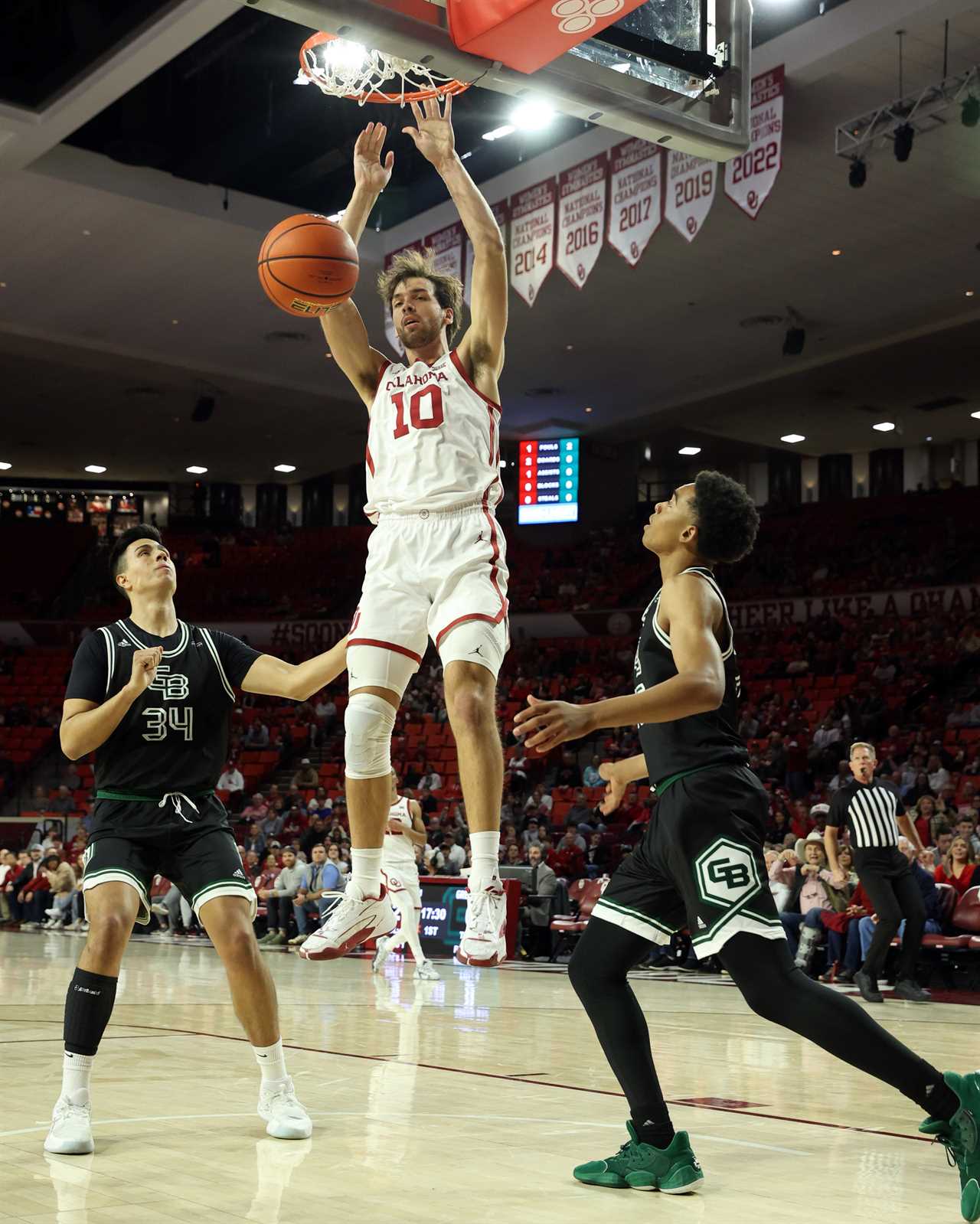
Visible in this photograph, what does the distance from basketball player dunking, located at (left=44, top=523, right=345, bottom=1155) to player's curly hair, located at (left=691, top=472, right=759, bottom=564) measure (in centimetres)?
131

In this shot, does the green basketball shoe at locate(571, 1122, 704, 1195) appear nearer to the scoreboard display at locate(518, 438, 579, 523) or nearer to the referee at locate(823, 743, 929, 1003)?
the referee at locate(823, 743, 929, 1003)

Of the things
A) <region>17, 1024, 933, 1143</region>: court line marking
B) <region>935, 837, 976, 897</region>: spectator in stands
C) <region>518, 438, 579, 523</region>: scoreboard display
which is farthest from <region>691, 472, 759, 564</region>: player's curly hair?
<region>518, 438, 579, 523</region>: scoreboard display

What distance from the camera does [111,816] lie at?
489 centimetres

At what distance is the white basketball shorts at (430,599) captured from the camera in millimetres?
4312

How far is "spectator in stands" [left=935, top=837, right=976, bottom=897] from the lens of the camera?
11.2 m

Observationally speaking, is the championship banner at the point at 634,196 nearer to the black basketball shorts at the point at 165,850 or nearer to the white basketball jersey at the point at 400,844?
the white basketball jersey at the point at 400,844

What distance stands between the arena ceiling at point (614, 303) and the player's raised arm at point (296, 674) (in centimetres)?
929

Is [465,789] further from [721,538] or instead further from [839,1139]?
[839,1139]

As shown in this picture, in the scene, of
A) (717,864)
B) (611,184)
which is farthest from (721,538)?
(611,184)

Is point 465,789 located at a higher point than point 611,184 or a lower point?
lower

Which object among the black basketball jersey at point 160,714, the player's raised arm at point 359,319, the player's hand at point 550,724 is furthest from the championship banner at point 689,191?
the player's hand at point 550,724

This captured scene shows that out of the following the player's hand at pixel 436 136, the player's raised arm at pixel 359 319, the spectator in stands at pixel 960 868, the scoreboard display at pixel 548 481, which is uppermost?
the scoreboard display at pixel 548 481

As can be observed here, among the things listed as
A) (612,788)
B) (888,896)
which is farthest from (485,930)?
(888,896)

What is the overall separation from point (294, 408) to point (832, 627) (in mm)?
11204
